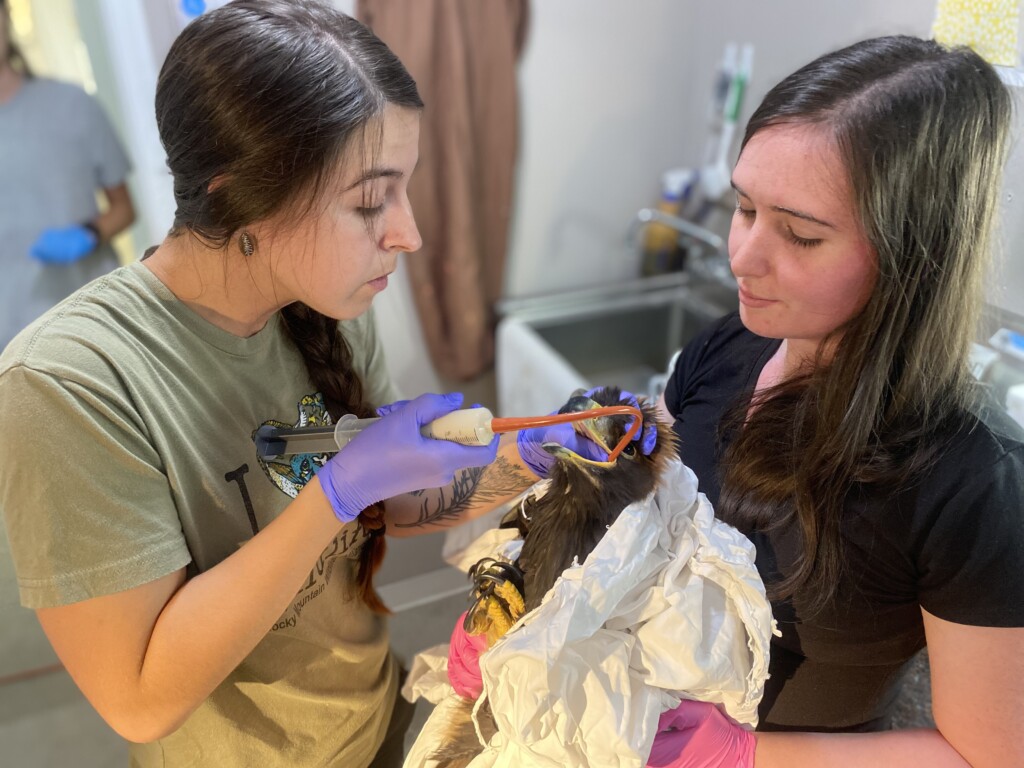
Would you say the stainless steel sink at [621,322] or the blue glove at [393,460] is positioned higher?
the blue glove at [393,460]

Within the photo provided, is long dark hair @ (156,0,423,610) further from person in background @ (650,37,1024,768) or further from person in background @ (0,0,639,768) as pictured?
person in background @ (650,37,1024,768)

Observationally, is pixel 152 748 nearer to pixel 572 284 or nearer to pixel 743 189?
pixel 743 189

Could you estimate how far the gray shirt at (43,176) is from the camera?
2090mm

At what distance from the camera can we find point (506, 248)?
7.48ft

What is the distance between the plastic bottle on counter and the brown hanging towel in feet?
1.69

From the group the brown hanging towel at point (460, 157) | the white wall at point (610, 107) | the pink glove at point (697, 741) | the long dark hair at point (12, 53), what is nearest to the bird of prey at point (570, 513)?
the pink glove at point (697, 741)

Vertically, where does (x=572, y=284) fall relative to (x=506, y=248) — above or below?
below

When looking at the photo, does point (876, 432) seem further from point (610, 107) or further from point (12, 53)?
point (12, 53)

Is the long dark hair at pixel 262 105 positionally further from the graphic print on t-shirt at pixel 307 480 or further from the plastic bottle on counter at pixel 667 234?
the plastic bottle on counter at pixel 667 234

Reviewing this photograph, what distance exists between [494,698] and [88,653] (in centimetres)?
41

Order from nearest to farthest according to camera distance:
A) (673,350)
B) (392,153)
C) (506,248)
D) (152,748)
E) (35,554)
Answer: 1. (35,554)
2. (392,153)
3. (152,748)
4. (506,248)
5. (673,350)

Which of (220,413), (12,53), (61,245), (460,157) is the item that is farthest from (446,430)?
(12,53)

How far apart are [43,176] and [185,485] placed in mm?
1834

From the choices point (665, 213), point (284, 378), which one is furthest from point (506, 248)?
point (284, 378)
